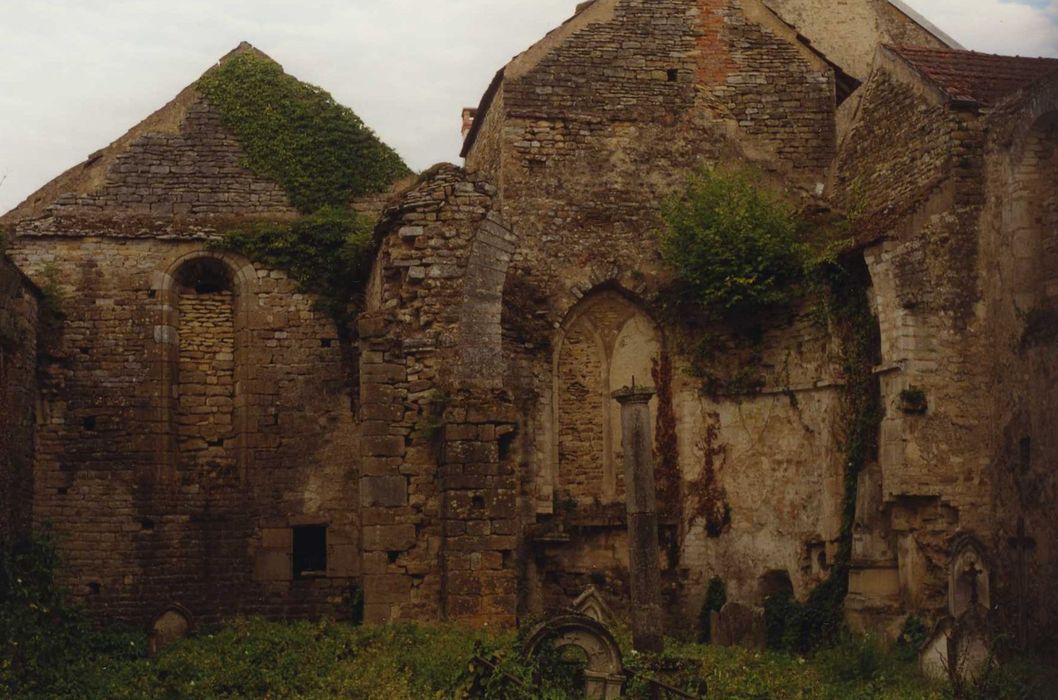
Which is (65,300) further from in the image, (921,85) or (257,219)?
(921,85)

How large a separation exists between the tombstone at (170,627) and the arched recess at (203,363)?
2859mm

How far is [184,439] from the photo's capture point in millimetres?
23844

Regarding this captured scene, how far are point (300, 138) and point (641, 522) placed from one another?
35.0 ft

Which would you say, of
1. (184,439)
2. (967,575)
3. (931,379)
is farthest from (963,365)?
(184,439)

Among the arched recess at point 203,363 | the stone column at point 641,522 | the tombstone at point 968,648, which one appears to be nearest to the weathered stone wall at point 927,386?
the tombstone at point 968,648

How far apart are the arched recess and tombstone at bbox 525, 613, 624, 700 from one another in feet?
30.2

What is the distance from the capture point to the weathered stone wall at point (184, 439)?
23.1m

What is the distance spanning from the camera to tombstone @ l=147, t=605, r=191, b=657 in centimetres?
2095

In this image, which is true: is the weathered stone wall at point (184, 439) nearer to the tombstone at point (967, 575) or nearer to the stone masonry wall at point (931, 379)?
the stone masonry wall at point (931, 379)

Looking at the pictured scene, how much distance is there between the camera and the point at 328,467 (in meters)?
23.5

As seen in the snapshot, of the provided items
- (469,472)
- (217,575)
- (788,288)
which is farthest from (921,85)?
(217,575)

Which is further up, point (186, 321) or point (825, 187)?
point (825, 187)

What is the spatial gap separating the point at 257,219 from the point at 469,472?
8348 millimetres

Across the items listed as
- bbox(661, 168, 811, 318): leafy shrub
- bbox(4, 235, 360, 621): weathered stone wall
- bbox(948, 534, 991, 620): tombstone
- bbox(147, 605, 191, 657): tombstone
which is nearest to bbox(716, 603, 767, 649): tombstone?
bbox(948, 534, 991, 620): tombstone
